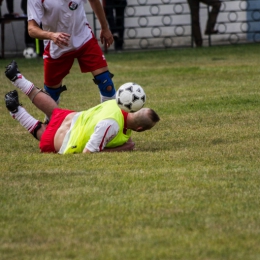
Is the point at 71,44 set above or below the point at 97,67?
above

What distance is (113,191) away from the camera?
5.95m

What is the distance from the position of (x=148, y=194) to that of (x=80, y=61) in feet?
11.7

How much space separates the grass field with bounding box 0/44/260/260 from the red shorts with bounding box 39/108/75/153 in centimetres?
15

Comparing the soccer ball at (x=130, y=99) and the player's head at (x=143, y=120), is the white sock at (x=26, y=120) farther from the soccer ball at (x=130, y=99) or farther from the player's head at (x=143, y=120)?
the player's head at (x=143, y=120)

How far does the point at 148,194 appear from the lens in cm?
582

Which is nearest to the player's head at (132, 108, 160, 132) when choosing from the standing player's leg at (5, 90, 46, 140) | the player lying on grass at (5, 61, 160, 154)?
the player lying on grass at (5, 61, 160, 154)

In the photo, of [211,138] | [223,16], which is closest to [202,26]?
[223,16]

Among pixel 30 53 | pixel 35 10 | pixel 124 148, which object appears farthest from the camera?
pixel 30 53

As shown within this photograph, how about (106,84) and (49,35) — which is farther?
(106,84)

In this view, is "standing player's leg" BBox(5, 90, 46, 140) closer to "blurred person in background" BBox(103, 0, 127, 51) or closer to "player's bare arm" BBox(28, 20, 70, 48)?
"player's bare arm" BBox(28, 20, 70, 48)

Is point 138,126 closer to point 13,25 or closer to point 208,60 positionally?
point 208,60

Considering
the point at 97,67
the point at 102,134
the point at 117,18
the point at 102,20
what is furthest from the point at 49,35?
the point at 117,18

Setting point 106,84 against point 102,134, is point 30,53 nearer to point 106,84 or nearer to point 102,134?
point 106,84

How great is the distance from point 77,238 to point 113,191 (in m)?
1.14
